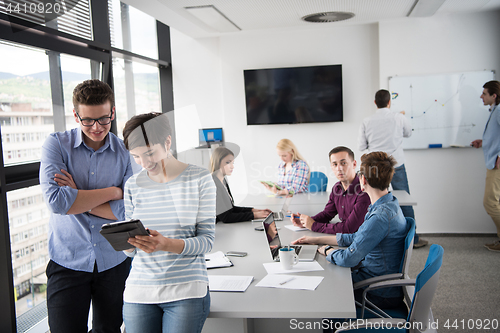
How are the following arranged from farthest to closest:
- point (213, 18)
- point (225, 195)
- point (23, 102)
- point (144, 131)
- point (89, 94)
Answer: point (213, 18), point (225, 195), point (23, 102), point (89, 94), point (144, 131)

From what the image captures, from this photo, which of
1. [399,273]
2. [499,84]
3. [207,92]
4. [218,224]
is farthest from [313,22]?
[399,273]

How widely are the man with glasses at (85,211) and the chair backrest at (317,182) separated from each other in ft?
9.17

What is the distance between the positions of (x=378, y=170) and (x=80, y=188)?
164cm

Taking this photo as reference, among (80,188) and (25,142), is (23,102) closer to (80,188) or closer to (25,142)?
(25,142)

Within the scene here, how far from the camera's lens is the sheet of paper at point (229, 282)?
1.90 meters

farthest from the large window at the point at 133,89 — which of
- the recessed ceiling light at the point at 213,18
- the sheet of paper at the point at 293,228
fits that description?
the sheet of paper at the point at 293,228

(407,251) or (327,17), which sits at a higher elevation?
(327,17)

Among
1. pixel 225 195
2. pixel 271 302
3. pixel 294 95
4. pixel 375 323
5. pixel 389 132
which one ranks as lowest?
pixel 375 323

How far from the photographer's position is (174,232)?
152 centimetres

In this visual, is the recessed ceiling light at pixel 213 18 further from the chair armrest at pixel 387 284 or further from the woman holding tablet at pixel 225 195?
the chair armrest at pixel 387 284

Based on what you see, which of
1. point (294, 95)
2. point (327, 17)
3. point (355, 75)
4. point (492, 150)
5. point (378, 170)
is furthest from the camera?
point (294, 95)

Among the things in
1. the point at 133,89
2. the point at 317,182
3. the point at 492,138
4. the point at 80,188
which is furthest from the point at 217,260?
the point at 492,138

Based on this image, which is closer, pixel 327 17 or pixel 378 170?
pixel 378 170

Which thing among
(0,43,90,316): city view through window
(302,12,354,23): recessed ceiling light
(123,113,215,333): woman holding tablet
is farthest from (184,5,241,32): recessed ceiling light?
(123,113,215,333): woman holding tablet
